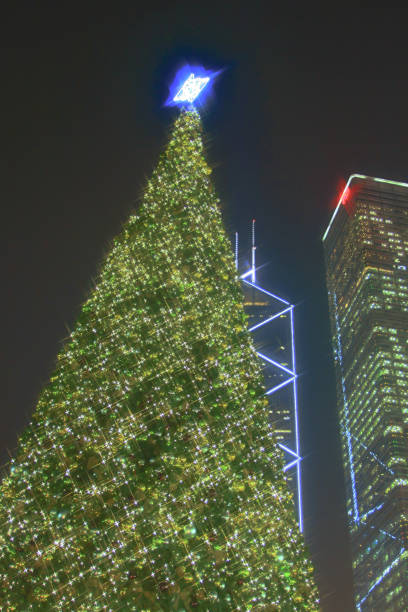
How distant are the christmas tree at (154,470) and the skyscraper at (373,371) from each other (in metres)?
38.0

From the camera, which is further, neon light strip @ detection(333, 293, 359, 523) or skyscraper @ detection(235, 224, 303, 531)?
neon light strip @ detection(333, 293, 359, 523)

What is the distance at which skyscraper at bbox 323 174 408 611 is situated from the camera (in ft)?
131

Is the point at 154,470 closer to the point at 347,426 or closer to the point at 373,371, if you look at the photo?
the point at 373,371

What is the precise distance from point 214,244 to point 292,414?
982 cm

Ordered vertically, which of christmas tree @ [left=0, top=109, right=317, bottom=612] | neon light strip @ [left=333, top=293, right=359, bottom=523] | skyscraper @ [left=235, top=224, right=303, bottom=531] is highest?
neon light strip @ [left=333, top=293, right=359, bottom=523]

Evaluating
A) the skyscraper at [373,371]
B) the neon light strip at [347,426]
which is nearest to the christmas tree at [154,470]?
the skyscraper at [373,371]

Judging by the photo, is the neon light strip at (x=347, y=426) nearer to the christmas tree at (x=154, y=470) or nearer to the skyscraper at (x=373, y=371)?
the skyscraper at (x=373, y=371)

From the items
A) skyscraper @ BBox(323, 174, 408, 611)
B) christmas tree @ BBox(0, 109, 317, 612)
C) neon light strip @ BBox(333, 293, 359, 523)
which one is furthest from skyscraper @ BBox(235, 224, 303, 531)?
neon light strip @ BBox(333, 293, 359, 523)

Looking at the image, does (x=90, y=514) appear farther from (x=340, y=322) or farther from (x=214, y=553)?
(x=340, y=322)

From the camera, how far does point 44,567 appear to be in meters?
3.65

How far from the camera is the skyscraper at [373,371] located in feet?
131

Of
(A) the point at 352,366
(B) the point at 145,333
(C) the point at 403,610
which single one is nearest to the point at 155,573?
(B) the point at 145,333

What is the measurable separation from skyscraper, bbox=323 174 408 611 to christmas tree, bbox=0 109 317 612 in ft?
125

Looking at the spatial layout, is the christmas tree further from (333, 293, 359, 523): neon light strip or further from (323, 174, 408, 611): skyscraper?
(333, 293, 359, 523): neon light strip
